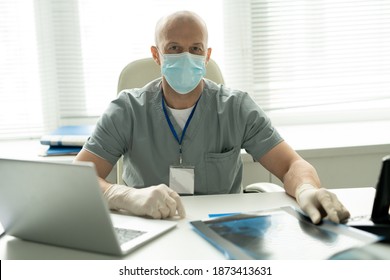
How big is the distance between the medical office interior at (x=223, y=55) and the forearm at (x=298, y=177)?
101cm

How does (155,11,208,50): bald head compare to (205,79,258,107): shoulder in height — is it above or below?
above

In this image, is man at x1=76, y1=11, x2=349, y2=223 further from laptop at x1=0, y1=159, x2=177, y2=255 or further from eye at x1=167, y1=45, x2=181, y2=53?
laptop at x1=0, y1=159, x2=177, y2=255

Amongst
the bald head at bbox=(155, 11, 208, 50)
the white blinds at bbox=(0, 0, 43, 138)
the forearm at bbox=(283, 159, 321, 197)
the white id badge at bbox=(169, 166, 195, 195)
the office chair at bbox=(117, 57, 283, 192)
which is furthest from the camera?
the white blinds at bbox=(0, 0, 43, 138)

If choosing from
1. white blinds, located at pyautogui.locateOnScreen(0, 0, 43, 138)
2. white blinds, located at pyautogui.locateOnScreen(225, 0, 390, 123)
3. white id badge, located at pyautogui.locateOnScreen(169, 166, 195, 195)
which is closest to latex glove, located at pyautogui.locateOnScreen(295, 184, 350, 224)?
white id badge, located at pyautogui.locateOnScreen(169, 166, 195, 195)

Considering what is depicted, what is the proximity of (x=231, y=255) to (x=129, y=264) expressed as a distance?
21cm

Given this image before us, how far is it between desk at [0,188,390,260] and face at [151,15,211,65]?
590 mm

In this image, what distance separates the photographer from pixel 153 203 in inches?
51.1

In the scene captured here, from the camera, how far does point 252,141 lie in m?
1.82

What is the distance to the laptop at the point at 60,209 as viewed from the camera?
3.26ft

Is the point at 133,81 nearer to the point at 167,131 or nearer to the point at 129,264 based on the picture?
the point at 167,131

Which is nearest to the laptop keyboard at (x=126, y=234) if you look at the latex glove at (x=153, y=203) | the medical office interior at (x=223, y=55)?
the latex glove at (x=153, y=203)

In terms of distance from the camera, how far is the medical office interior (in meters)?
2.72

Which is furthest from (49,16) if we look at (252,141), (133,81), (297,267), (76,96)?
(297,267)

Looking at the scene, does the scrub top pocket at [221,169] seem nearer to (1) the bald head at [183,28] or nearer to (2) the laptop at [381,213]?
(1) the bald head at [183,28]
